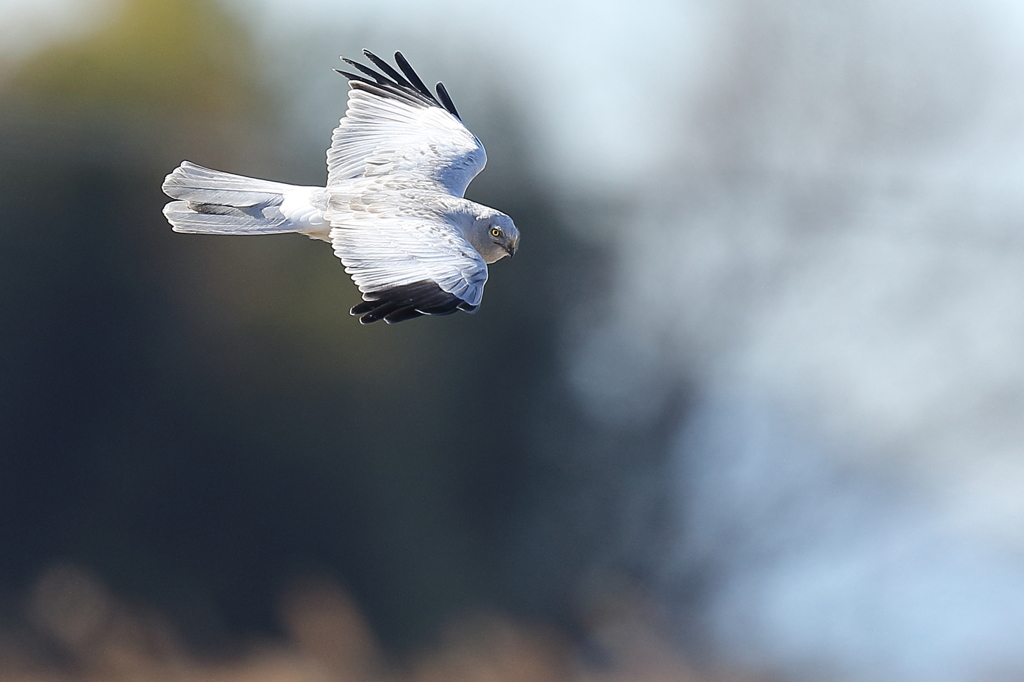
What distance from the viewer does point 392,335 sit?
17469 mm

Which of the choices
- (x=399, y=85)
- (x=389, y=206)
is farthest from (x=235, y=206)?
(x=399, y=85)

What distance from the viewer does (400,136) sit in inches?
242

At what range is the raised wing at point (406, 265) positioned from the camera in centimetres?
439

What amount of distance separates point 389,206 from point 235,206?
23.1 inches

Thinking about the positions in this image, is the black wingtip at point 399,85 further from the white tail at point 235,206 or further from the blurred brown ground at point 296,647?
the blurred brown ground at point 296,647

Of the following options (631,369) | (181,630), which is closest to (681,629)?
(631,369)

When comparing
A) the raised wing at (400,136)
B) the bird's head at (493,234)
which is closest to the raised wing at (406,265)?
the bird's head at (493,234)

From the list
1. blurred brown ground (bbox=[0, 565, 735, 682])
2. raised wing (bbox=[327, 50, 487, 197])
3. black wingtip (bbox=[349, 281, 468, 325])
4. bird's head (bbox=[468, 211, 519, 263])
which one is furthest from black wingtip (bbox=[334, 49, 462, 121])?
blurred brown ground (bbox=[0, 565, 735, 682])

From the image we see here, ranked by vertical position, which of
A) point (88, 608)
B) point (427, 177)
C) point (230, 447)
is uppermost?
point (230, 447)

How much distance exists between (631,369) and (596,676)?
413cm

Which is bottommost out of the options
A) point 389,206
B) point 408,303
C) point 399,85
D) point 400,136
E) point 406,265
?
point 408,303

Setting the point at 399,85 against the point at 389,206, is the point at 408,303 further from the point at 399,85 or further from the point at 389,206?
the point at 399,85

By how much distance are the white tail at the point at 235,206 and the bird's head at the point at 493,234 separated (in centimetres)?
53

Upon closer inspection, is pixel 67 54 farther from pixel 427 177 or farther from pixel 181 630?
pixel 427 177
